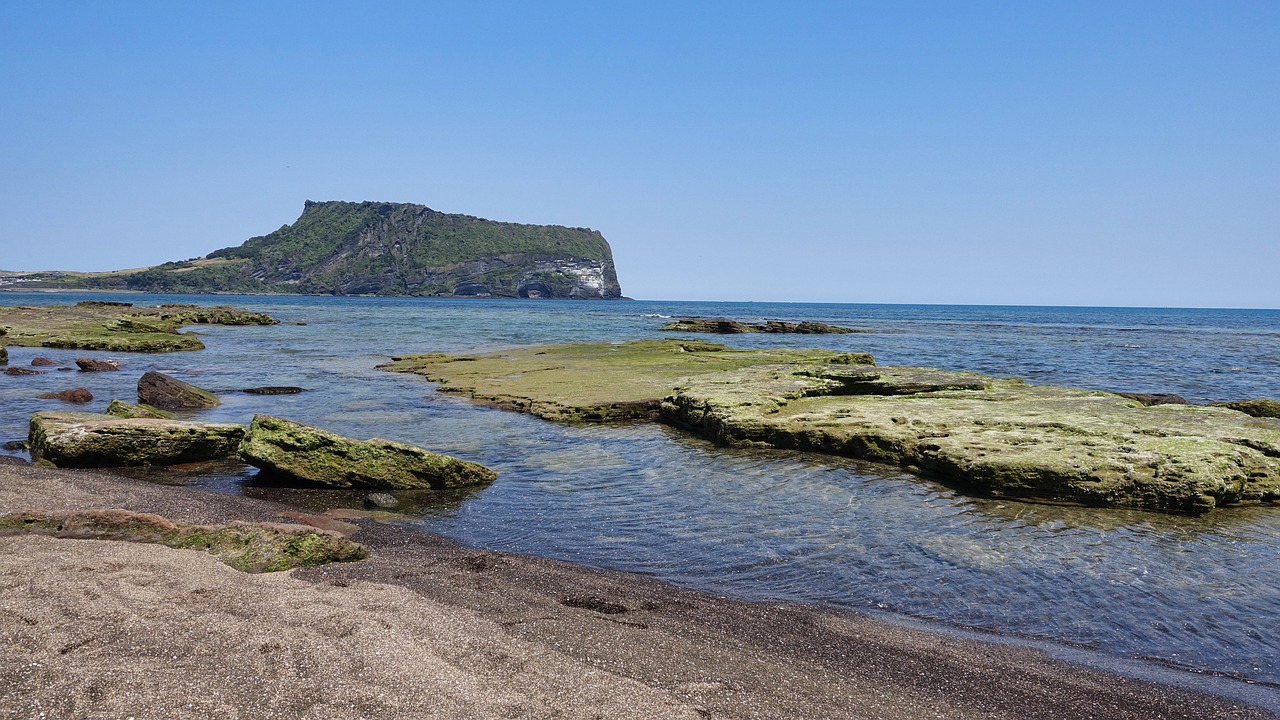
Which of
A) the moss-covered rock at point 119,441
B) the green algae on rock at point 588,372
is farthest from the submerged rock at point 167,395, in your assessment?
the green algae on rock at point 588,372

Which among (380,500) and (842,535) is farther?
(380,500)

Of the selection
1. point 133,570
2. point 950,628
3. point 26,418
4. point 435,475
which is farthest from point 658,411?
point 26,418

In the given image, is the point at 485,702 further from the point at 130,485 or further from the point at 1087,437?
the point at 1087,437

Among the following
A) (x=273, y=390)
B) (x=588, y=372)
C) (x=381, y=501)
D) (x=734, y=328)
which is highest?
(x=734, y=328)

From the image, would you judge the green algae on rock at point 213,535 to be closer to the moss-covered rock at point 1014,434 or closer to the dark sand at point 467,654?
the dark sand at point 467,654

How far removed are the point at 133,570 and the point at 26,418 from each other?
1607 cm

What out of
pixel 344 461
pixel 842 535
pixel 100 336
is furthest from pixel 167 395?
pixel 100 336

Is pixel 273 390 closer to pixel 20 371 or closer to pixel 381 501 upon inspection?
pixel 20 371

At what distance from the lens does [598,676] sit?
5.78 metres

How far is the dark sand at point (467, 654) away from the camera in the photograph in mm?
5113

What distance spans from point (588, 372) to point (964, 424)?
55.3 feet

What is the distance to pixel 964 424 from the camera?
1616 centimetres

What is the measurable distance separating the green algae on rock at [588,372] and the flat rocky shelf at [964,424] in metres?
0.11

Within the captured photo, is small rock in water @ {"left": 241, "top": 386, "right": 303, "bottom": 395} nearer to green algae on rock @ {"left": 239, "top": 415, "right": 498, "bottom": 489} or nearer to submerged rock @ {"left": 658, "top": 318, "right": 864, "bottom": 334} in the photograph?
green algae on rock @ {"left": 239, "top": 415, "right": 498, "bottom": 489}
